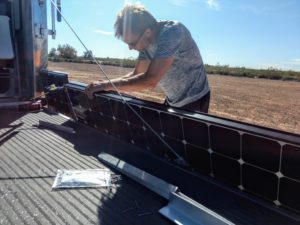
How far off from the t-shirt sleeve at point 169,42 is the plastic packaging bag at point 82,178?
787mm

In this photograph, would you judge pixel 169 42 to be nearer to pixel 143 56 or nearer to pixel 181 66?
pixel 181 66

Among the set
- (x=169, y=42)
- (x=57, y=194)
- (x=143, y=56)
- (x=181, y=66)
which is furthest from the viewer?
(x=143, y=56)

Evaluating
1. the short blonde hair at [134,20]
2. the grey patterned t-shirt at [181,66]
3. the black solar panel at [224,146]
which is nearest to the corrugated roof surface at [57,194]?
the black solar panel at [224,146]

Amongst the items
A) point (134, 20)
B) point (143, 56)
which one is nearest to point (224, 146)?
point (134, 20)

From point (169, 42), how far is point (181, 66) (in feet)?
1.05

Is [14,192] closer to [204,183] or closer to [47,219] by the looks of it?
[47,219]

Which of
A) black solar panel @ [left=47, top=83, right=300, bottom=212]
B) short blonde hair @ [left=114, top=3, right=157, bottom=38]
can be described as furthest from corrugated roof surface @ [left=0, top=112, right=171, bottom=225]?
short blonde hair @ [left=114, top=3, right=157, bottom=38]

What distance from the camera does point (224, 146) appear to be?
5.52 feet

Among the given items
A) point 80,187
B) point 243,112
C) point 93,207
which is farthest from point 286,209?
point 243,112

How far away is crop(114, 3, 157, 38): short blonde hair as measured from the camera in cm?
225

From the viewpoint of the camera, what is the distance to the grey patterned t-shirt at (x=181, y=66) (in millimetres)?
2254

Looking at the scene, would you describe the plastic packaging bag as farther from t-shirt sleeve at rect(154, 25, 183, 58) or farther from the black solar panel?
t-shirt sleeve at rect(154, 25, 183, 58)

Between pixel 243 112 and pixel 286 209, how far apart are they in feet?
27.4

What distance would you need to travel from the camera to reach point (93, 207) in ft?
4.98
